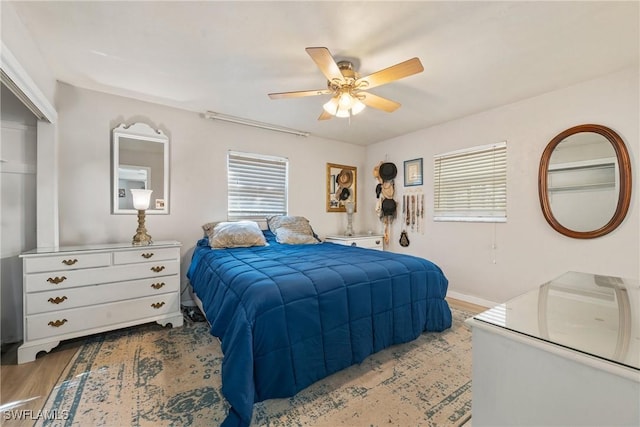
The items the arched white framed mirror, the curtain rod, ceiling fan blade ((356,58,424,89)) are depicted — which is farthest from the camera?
the curtain rod

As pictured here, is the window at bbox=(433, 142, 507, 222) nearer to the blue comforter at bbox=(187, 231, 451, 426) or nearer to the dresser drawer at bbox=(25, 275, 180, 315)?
the blue comforter at bbox=(187, 231, 451, 426)

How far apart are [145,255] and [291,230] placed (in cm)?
155

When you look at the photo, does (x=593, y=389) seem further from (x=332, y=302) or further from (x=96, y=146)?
(x=96, y=146)

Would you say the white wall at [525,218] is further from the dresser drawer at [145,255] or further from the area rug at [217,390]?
the dresser drawer at [145,255]

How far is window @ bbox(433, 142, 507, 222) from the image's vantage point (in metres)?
3.05

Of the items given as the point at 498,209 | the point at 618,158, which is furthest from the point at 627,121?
the point at 498,209

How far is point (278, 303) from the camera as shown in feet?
4.86

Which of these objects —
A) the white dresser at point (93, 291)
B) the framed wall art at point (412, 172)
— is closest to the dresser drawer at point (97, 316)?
the white dresser at point (93, 291)

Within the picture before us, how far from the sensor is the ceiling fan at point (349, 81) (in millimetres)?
1712

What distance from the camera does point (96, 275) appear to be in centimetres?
222

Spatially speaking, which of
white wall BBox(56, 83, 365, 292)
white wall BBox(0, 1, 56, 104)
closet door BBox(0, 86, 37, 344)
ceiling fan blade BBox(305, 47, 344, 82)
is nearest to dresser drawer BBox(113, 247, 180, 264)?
white wall BBox(56, 83, 365, 292)

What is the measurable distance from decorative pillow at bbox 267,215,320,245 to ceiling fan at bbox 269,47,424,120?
5.07ft

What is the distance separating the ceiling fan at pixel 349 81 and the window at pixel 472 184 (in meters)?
1.56

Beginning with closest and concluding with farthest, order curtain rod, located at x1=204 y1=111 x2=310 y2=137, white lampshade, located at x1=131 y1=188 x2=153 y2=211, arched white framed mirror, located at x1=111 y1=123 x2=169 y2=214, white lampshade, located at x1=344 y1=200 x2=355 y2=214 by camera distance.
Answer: white lampshade, located at x1=131 y1=188 x2=153 y2=211, arched white framed mirror, located at x1=111 y1=123 x2=169 y2=214, curtain rod, located at x1=204 y1=111 x2=310 y2=137, white lampshade, located at x1=344 y1=200 x2=355 y2=214
